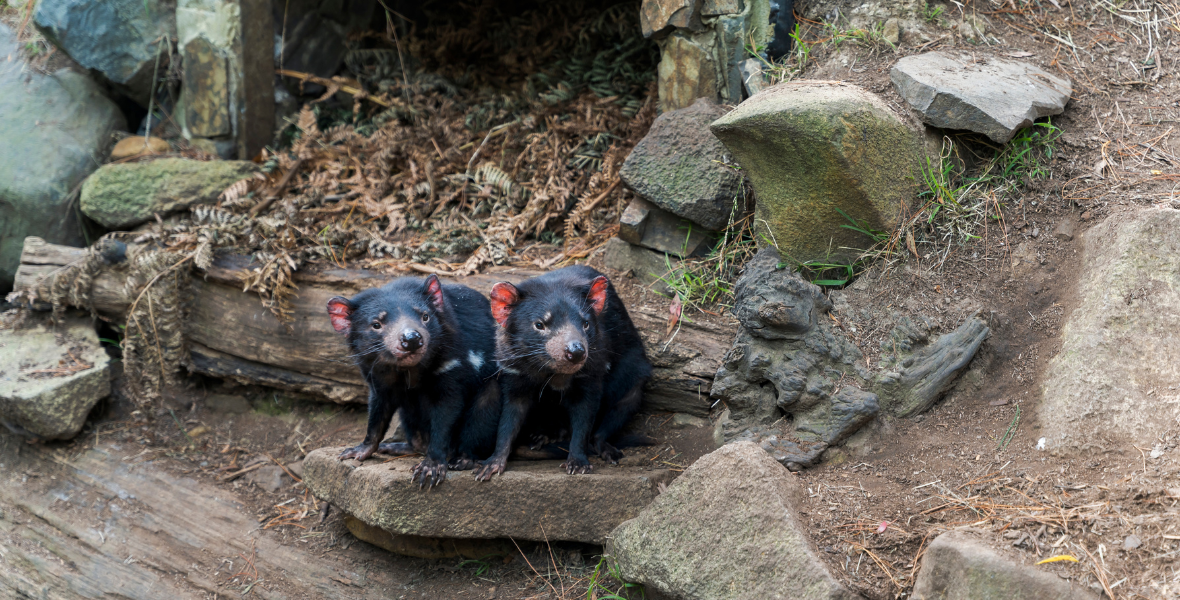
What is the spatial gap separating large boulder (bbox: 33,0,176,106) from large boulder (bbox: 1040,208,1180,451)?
25.1 feet

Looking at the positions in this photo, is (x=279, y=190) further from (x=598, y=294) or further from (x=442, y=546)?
(x=598, y=294)

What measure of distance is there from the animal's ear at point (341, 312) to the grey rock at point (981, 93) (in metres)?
3.41

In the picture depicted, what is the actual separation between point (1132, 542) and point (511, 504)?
9.26 ft

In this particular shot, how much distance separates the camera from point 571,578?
4.52m

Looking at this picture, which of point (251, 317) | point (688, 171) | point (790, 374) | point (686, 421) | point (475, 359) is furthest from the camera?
point (251, 317)

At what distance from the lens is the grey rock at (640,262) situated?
539cm

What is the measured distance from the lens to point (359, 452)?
471 cm

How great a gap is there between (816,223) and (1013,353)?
121 centimetres

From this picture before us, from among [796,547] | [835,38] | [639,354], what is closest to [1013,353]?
[796,547]

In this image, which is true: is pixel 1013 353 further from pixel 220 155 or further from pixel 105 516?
pixel 220 155

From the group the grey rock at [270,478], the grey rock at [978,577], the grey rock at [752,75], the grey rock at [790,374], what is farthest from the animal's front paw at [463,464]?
the grey rock at [752,75]

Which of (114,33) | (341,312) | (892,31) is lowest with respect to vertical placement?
(341,312)

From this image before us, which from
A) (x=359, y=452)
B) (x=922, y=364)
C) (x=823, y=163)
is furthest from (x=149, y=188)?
(x=922, y=364)

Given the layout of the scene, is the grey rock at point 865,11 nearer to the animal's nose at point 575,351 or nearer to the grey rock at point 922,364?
the grey rock at point 922,364
